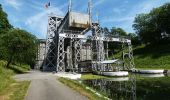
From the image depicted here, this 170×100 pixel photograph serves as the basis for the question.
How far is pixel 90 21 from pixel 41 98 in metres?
45.1

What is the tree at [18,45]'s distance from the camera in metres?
46.4

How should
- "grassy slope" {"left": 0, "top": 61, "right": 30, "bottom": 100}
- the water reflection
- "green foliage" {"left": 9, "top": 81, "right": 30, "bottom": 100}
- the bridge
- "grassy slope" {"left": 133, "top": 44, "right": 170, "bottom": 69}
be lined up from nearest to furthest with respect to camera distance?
"green foliage" {"left": 9, "top": 81, "right": 30, "bottom": 100} → "grassy slope" {"left": 0, "top": 61, "right": 30, "bottom": 100} → the water reflection → the bridge → "grassy slope" {"left": 133, "top": 44, "right": 170, "bottom": 69}

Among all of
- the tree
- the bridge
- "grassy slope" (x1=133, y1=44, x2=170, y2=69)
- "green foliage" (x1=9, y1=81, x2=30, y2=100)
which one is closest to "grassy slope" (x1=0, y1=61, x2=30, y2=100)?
"green foliage" (x1=9, y1=81, x2=30, y2=100)

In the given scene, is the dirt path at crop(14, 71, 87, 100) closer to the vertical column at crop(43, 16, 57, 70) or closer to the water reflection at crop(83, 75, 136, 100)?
the water reflection at crop(83, 75, 136, 100)

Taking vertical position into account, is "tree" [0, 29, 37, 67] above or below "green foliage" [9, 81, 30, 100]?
above

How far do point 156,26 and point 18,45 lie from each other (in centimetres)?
5779

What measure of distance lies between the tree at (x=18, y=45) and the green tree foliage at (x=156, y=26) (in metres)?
52.9

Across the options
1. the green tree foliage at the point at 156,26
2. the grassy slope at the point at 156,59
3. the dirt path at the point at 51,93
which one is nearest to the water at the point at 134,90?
the dirt path at the point at 51,93

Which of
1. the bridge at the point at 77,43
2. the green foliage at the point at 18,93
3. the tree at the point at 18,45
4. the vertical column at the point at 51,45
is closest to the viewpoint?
the green foliage at the point at 18,93

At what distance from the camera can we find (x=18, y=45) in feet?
154

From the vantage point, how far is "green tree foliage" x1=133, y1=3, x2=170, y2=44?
86.8m

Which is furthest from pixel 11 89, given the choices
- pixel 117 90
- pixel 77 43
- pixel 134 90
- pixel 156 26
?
pixel 156 26

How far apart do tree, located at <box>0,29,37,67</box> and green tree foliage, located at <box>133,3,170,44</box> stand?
5287 cm

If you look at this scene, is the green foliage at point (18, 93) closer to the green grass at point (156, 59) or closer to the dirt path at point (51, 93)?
the dirt path at point (51, 93)
